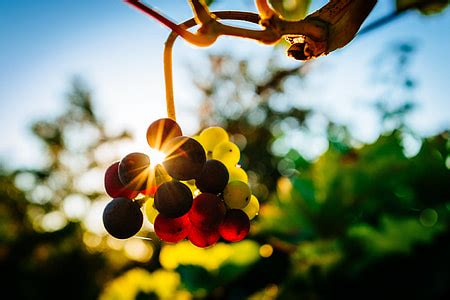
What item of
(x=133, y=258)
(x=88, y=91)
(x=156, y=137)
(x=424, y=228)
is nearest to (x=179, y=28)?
(x=156, y=137)

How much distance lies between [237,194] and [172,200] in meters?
Answer: 0.15

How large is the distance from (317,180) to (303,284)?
1307mm

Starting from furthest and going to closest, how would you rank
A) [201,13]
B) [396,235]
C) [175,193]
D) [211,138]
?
[396,235], [211,138], [175,193], [201,13]

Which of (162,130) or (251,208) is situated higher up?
(162,130)

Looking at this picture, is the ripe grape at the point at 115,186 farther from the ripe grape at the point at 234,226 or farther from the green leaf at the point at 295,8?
the green leaf at the point at 295,8

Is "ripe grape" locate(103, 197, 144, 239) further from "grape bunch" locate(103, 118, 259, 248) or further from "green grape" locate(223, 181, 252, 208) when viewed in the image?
"green grape" locate(223, 181, 252, 208)

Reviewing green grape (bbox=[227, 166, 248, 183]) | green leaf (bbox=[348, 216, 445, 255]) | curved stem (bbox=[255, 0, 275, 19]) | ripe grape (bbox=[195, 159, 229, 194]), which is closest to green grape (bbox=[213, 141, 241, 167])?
green grape (bbox=[227, 166, 248, 183])

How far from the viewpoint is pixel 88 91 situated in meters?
17.5

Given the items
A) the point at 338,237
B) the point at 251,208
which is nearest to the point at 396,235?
the point at 338,237

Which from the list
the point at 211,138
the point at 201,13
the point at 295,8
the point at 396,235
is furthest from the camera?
the point at 396,235

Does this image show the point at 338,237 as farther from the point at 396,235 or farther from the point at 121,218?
the point at 121,218

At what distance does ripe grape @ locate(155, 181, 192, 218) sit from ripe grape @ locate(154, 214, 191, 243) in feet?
0.20

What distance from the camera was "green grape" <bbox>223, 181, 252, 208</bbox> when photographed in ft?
2.30

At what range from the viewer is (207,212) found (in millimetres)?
644
